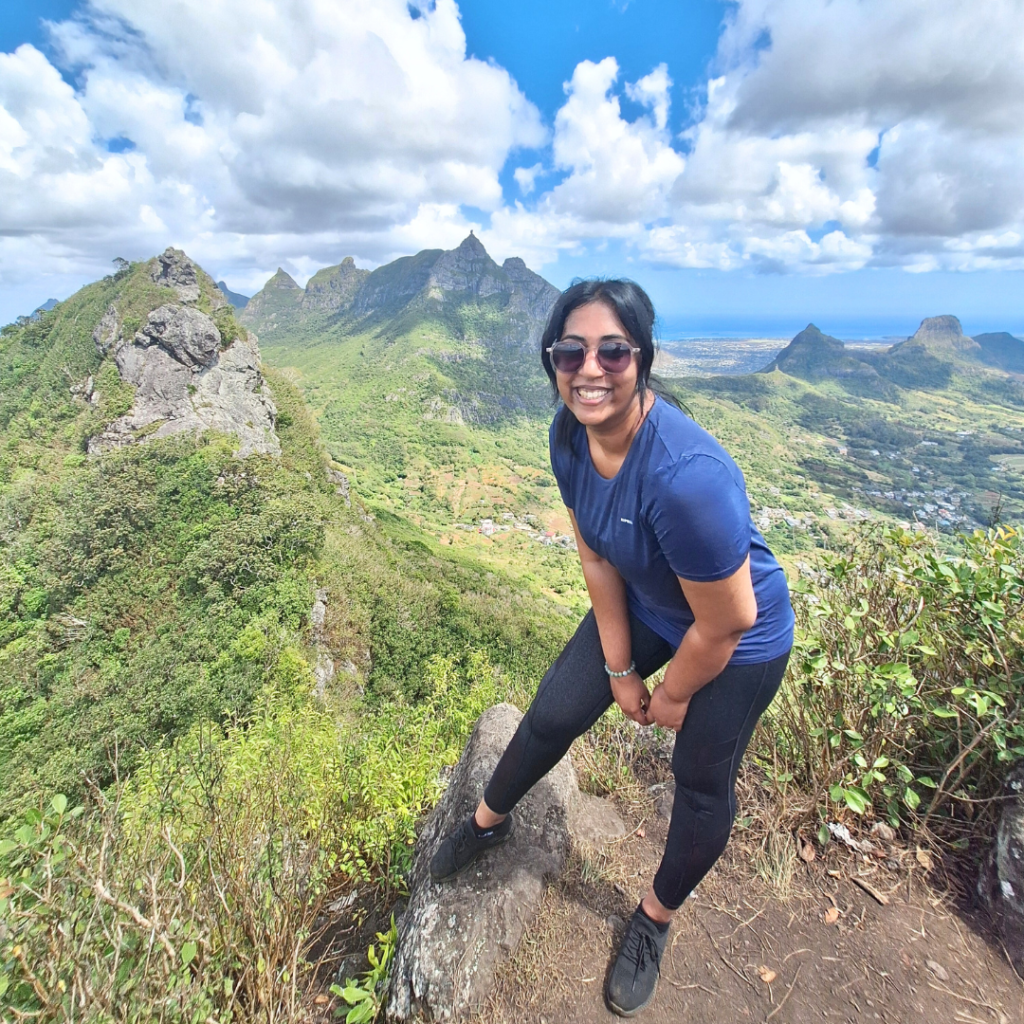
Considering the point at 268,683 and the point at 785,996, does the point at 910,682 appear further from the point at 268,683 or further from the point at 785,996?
the point at 268,683

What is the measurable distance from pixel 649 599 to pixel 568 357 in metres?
0.70

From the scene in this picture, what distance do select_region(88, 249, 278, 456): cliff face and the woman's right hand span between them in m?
28.4

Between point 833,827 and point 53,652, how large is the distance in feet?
74.0

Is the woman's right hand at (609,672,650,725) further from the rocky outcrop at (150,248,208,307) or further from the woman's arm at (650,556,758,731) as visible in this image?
the rocky outcrop at (150,248,208,307)

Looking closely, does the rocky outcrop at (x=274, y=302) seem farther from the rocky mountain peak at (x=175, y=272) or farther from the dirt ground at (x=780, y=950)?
the dirt ground at (x=780, y=950)

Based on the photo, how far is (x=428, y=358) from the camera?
11294cm

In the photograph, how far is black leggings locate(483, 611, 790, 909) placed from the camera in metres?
1.41

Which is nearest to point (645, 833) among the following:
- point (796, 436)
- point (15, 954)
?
point (15, 954)

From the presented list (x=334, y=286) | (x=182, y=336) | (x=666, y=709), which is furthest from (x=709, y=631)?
(x=334, y=286)

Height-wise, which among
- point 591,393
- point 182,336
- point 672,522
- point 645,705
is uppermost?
point 182,336

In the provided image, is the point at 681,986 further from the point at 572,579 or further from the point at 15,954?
the point at 572,579

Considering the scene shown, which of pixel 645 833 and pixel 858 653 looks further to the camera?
pixel 645 833

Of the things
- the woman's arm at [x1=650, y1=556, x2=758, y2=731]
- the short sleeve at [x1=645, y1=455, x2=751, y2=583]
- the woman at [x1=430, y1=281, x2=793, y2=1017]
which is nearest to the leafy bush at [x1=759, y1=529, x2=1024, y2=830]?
the woman at [x1=430, y1=281, x2=793, y2=1017]

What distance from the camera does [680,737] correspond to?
1.50 m
